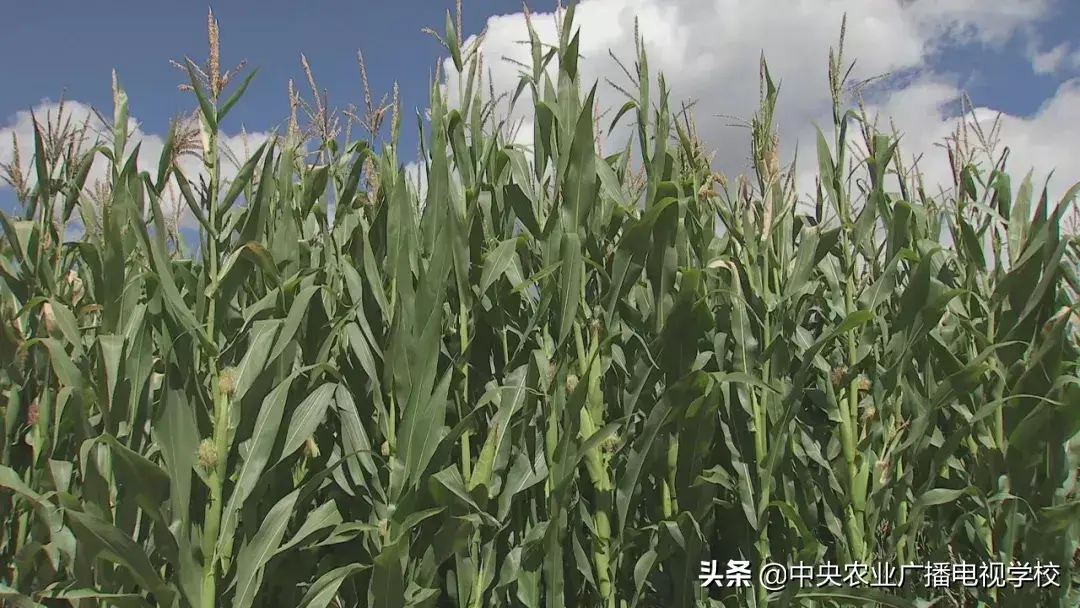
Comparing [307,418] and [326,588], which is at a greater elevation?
[307,418]

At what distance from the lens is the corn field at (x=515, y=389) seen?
1523 mm

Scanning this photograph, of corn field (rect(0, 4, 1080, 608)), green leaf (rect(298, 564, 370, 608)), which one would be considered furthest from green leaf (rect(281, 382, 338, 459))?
green leaf (rect(298, 564, 370, 608))

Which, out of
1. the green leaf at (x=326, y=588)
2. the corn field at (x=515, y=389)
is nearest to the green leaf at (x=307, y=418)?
the corn field at (x=515, y=389)

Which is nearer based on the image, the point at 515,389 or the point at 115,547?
the point at 115,547

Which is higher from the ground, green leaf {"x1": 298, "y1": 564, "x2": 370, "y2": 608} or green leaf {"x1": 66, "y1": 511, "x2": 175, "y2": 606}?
green leaf {"x1": 66, "y1": 511, "x2": 175, "y2": 606}

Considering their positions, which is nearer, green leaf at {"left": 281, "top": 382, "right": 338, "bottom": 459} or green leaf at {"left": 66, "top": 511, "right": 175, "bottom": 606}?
green leaf at {"left": 66, "top": 511, "right": 175, "bottom": 606}

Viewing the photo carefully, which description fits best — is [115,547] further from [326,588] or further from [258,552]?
[326,588]

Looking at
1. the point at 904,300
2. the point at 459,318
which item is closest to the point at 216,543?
the point at 459,318

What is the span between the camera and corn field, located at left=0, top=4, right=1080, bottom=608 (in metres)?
1.52

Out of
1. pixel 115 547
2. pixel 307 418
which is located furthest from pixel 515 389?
pixel 115 547

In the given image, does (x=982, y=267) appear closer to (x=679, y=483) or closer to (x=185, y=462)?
(x=679, y=483)

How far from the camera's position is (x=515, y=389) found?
1.68 metres

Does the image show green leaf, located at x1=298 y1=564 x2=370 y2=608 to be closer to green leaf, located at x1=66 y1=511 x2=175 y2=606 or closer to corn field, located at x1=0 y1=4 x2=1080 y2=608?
corn field, located at x1=0 y1=4 x2=1080 y2=608

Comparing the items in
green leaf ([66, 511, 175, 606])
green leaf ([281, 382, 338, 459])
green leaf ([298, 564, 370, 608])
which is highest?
green leaf ([281, 382, 338, 459])
